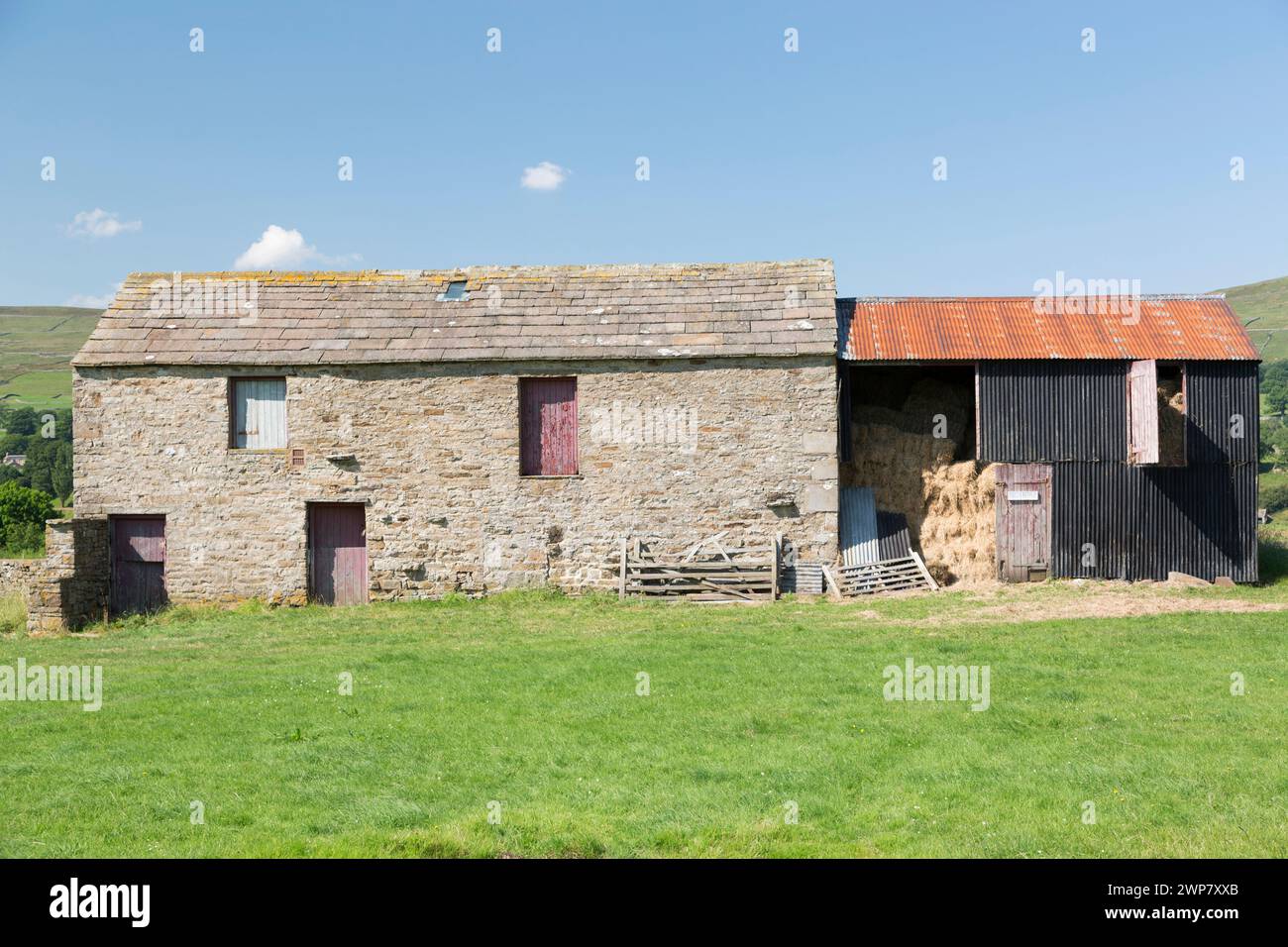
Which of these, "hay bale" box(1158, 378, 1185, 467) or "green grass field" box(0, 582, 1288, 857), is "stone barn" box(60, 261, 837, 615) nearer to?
"green grass field" box(0, 582, 1288, 857)

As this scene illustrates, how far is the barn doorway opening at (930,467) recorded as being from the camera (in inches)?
799

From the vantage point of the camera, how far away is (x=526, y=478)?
19859 millimetres

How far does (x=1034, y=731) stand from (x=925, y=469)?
462 inches

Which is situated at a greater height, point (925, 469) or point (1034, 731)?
point (925, 469)

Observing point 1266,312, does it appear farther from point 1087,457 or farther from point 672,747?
point 672,747

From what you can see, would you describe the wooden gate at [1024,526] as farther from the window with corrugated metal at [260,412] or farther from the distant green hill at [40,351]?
the distant green hill at [40,351]

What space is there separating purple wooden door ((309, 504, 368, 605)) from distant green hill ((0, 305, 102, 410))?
70.5m

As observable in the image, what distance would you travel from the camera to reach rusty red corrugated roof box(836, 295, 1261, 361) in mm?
20125

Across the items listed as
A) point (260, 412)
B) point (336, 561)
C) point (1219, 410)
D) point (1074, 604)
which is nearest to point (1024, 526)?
point (1074, 604)

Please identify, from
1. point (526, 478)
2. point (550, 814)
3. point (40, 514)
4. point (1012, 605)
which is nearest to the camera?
point (550, 814)

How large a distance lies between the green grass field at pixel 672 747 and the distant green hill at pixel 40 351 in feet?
259
